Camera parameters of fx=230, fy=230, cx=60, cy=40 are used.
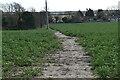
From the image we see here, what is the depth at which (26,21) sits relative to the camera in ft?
145

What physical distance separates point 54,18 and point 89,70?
81.0m

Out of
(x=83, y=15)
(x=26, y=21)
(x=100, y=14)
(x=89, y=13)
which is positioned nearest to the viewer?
(x=26, y=21)

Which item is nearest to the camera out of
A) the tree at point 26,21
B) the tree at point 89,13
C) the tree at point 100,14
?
the tree at point 26,21

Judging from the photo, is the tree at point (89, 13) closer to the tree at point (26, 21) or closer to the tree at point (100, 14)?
the tree at point (100, 14)

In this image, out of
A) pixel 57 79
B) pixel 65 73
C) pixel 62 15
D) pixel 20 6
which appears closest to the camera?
pixel 57 79

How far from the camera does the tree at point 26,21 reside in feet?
143

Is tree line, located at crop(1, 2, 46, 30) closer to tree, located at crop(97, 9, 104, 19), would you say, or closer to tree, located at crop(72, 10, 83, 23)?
tree, located at crop(72, 10, 83, 23)

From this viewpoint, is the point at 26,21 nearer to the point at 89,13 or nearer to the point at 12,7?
the point at 12,7

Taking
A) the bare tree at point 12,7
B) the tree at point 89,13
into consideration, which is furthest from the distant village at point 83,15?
the bare tree at point 12,7

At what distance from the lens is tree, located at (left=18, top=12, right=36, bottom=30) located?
43438mm

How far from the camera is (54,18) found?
86625 mm

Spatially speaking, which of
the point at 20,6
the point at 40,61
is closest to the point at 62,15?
the point at 20,6

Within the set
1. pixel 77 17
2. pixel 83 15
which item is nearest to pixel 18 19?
pixel 77 17

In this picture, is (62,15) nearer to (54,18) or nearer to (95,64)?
(54,18)
